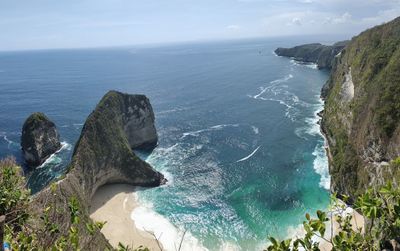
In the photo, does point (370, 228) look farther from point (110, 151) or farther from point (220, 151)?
point (220, 151)

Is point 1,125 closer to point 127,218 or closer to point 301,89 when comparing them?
point 127,218

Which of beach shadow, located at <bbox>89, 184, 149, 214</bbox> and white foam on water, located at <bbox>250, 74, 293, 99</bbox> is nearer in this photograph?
beach shadow, located at <bbox>89, 184, 149, 214</bbox>

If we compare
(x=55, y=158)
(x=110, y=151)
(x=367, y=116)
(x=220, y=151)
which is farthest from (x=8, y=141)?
(x=367, y=116)

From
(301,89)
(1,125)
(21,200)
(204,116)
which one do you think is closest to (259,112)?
(204,116)

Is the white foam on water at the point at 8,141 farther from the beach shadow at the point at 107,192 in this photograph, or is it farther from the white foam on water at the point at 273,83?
the white foam on water at the point at 273,83

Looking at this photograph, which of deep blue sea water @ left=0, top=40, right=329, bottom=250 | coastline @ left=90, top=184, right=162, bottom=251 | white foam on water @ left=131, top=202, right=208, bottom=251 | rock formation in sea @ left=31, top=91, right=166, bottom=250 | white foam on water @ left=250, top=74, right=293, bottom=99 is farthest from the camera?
white foam on water @ left=250, top=74, right=293, bottom=99

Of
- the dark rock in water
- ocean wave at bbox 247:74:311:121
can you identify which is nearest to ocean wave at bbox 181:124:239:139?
ocean wave at bbox 247:74:311:121

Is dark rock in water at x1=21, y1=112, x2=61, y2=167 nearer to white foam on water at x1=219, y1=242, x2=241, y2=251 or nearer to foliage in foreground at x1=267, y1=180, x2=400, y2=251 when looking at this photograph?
white foam on water at x1=219, y1=242, x2=241, y2=251

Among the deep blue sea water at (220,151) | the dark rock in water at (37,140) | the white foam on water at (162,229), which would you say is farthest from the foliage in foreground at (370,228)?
the dark rock in water at (37,140)
